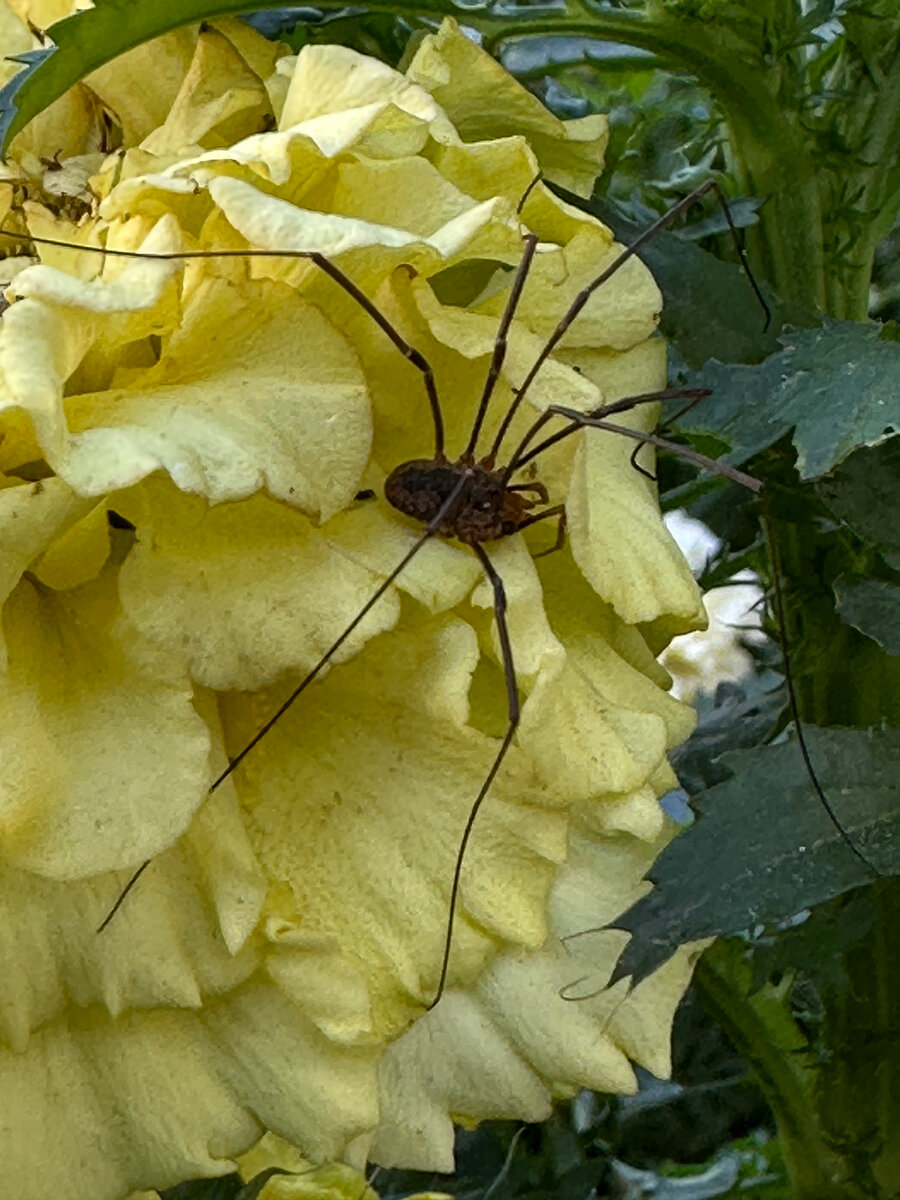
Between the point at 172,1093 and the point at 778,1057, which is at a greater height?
the point at 172,1093

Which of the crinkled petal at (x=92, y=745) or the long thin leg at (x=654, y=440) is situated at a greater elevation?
the long thin leg at (x=654, y=440)

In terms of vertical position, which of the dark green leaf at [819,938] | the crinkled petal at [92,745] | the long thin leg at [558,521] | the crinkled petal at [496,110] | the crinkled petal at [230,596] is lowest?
the dark green leaf at [819,938]

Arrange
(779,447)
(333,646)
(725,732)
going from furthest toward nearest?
(725,732), (779,447), (333,646)

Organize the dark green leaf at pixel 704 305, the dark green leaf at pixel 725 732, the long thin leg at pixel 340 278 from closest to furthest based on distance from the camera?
the long thin leg at pixel 340 278 → the dark green leaf at pixel 704 305 → the dark green leaf at pixel 725 732

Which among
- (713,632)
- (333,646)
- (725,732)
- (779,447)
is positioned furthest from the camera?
(713,632)

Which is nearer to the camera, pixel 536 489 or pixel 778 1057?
pixel 536 489

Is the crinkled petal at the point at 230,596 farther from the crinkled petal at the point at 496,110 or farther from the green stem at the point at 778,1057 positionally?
the green stem at the point at 778,1057

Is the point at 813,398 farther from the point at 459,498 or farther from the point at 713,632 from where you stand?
the point at 713,632

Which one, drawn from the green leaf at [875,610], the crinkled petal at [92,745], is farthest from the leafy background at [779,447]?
the crinkled petal at [92,745]

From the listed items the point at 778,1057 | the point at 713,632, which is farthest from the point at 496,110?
the point at 713,632
